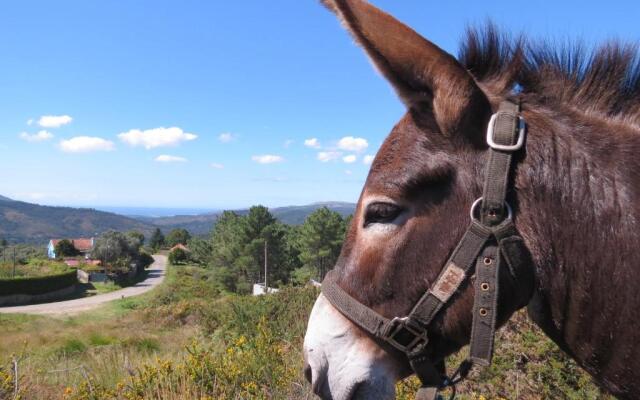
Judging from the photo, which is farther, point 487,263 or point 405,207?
point 405,207

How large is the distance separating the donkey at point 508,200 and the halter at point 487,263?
0.12 feet

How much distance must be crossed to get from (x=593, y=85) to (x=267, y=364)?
4811 mm

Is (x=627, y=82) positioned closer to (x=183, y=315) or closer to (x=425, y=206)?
(x=425, y=206)

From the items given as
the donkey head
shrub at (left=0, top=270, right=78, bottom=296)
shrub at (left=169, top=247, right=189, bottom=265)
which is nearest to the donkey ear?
the donkey head

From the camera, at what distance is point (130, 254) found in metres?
86.4

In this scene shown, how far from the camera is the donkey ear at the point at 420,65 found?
1.60 meters

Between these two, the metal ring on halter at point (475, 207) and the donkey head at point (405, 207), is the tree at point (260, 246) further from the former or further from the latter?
the metal ring on halter at point (475, 207)

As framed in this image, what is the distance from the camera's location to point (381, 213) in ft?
5.71

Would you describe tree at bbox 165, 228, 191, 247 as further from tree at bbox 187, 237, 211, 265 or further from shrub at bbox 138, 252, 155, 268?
tree at bbox 187, 237, 211, 265

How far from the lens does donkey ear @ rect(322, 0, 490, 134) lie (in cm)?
160

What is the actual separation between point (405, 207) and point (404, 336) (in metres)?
0.51

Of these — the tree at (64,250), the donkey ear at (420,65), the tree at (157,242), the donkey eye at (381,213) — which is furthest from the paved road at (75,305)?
the tree at (157,242)

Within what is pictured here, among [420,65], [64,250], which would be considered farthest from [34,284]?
[420,65]

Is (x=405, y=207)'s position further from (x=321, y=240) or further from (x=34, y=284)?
(x=34, y=284)
